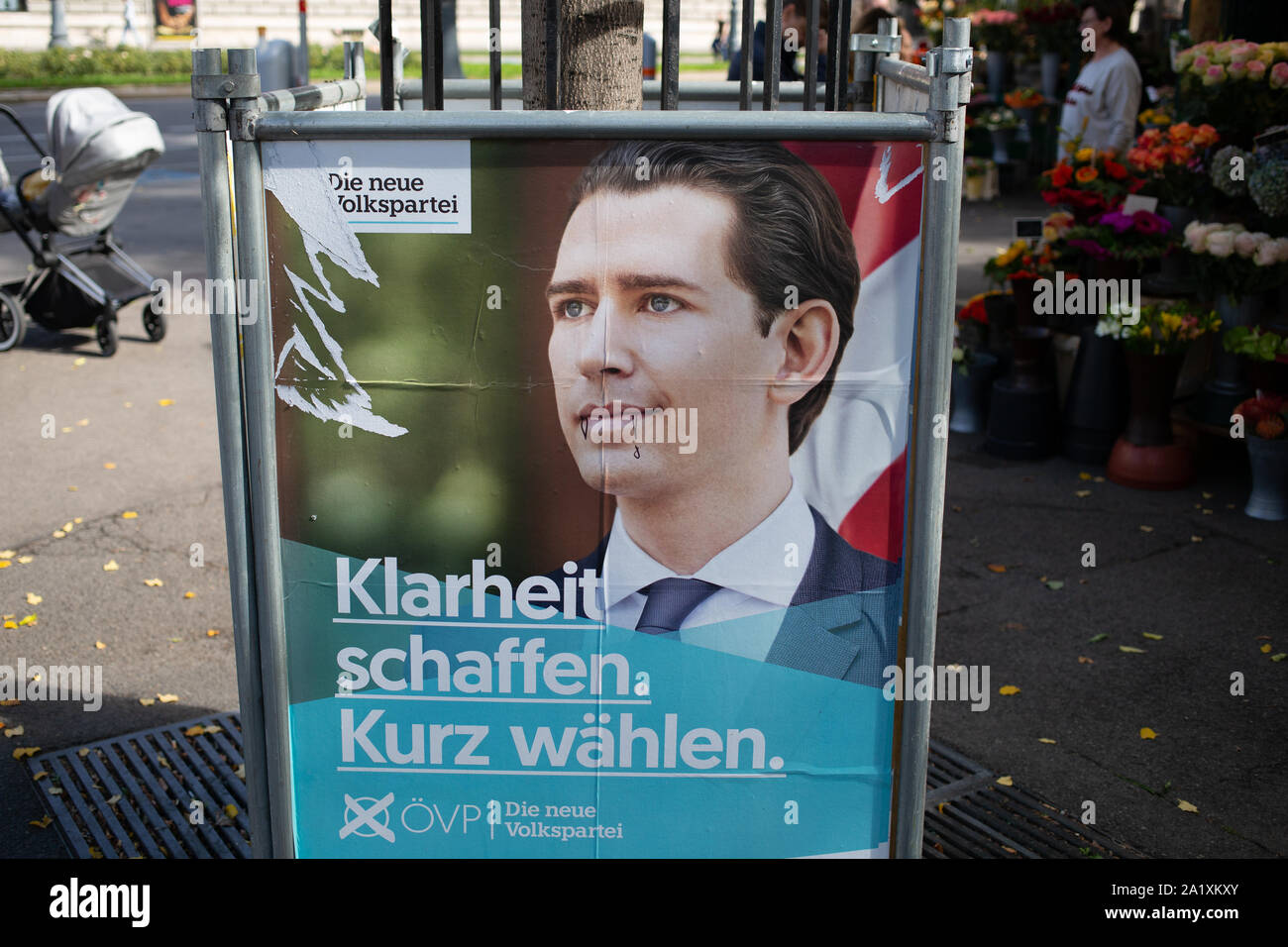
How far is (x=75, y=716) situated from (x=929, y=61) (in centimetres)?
404

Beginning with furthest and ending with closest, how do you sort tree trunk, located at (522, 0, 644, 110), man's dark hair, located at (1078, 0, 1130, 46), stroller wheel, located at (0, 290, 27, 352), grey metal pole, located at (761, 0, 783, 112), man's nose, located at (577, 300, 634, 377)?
stroller wheel, located at (0, 290, 27, 352), man's dark hair, located at (1078, 0, 1130, 46), tree trunk, located at (522, 0, 644, 110), grey metal pole, located at (761, 0, 783, 112), man's nose, located at (577, 300, 634, 377)

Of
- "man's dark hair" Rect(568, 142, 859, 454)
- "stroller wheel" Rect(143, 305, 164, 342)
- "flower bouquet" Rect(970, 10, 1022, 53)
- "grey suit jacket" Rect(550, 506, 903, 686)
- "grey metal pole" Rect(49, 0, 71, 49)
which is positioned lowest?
"stroller wheel" Rect(143, 305, 164, 342)

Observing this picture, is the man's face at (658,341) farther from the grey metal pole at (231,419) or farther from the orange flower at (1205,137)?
the orange flower at (1205,137)

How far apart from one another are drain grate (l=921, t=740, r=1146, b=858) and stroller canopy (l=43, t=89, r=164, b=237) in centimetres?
711

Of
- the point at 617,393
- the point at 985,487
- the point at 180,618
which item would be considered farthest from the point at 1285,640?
the point at 180,618

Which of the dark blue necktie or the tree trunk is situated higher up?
the tree trunk

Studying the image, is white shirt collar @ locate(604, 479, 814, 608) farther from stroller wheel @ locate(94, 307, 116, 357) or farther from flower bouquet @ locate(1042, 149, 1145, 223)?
stroller wheel @ locate(94, 307, 116, 357)

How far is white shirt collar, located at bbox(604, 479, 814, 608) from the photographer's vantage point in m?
2.66

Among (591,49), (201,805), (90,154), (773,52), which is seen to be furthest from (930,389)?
(90,154)

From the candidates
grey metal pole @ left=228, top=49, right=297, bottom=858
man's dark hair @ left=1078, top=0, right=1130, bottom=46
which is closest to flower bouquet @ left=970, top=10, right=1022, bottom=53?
man's dark hair @ left=1078, top=0, right=1130, bottom=46

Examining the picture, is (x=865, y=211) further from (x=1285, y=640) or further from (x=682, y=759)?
(x=1285, y=640)

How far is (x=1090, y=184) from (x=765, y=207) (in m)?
6.14

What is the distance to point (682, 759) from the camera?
2770mm

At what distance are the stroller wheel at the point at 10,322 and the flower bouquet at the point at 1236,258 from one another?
7954 millimetres
